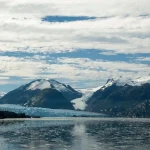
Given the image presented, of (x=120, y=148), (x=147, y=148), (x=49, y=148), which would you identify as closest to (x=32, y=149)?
(x=49, y=148)

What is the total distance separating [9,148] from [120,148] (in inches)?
1145

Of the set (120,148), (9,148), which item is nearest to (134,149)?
(120,148)

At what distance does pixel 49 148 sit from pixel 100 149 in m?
13.4

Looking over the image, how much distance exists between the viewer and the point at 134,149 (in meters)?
101

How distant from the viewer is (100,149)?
3927 inches

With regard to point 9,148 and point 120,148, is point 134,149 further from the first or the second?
point 9,148

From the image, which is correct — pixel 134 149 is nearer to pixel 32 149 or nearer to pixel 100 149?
pixel 100 149

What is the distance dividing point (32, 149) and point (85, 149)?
44.6 ft

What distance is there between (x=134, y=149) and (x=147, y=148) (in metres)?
4.67

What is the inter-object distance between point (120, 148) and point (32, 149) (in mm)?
22907

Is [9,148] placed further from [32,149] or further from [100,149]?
[100,149]


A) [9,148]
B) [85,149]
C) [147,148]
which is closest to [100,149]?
[85,149]

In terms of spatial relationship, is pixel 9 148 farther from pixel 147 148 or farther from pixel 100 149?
pixel 147 148

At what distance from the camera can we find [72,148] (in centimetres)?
10194
